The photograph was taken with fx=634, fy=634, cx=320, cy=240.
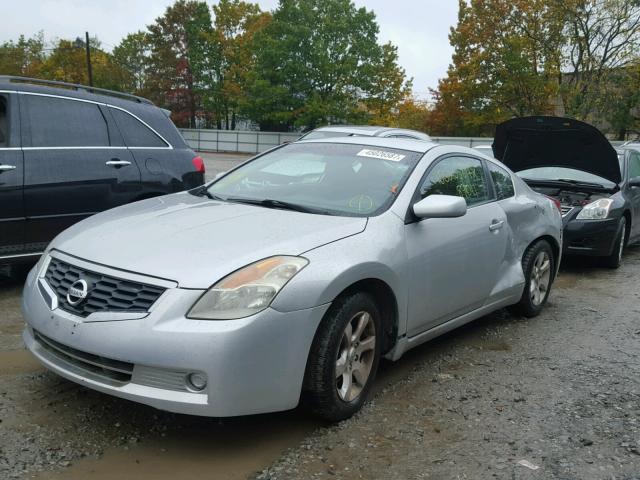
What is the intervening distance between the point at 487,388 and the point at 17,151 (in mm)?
4045

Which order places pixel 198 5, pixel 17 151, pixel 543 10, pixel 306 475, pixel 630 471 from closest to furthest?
pixel 306 475, pixel 630 471, pixel 17 151, pixel 543 10, pixel 198 5

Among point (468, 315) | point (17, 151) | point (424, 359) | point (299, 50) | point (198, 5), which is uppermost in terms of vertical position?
point (198, 5)

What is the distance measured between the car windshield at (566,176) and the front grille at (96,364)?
6794mm

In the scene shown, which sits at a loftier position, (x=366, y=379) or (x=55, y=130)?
(x=55, y=130)

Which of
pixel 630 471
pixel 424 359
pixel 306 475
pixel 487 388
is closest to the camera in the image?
pixel 306 475

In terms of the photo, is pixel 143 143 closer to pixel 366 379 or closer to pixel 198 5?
pixel 366 379

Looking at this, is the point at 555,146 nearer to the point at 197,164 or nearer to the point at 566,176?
the point at 566,176

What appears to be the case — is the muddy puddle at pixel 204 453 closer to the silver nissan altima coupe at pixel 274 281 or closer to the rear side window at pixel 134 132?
the silver nissan altima coupe at pixel 274 281

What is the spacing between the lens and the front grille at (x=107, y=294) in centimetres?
282

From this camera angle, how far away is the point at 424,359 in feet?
14.5

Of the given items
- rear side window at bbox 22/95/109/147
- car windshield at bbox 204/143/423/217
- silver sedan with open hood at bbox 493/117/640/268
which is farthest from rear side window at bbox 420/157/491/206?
rear side window at bbox 22/95/109/147

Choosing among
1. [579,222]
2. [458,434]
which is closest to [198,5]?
[579,222]

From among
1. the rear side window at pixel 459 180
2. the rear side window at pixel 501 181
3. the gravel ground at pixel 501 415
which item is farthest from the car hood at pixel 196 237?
the rear side window at pixel 501 181

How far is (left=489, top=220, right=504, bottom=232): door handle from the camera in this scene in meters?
4.55
